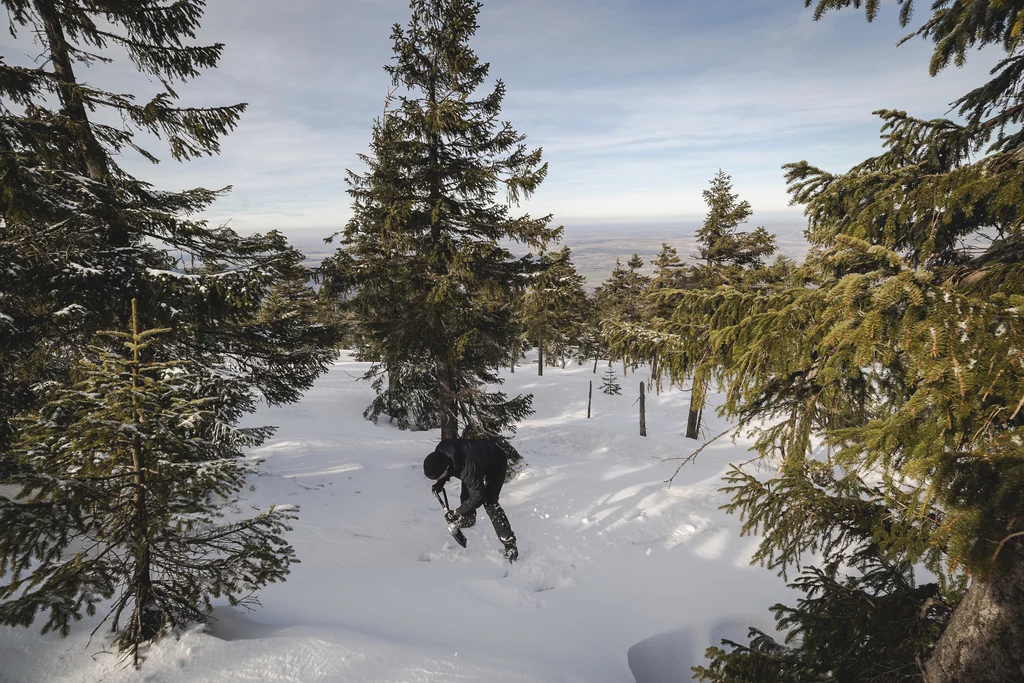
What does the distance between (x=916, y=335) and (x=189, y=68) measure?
9698mm

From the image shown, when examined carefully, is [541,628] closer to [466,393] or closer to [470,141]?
[466,393]

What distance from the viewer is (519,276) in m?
10.1

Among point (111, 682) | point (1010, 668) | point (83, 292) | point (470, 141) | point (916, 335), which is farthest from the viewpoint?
point (470, 141)

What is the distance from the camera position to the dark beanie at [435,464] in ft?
21.0

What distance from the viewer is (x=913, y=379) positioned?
6.93 feet

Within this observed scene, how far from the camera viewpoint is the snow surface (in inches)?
139

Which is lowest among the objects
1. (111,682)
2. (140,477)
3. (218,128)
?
(111,682)

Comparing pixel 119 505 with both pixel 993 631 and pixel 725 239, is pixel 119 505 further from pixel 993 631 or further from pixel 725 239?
pixel 725 239

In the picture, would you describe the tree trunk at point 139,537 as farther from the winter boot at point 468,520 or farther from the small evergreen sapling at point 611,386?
the small evergreen sapling at point 611,386

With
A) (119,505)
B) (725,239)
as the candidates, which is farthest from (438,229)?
(725,239)

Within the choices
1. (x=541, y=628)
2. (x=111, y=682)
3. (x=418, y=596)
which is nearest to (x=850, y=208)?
(x=541, y=628)

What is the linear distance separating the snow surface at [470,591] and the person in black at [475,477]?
524mm

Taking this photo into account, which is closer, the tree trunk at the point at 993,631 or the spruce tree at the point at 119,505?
the tree trunk at the point at 993,631

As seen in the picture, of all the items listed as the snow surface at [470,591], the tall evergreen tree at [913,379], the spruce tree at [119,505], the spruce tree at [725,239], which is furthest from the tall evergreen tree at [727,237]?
the spruce tree at [119,505]
